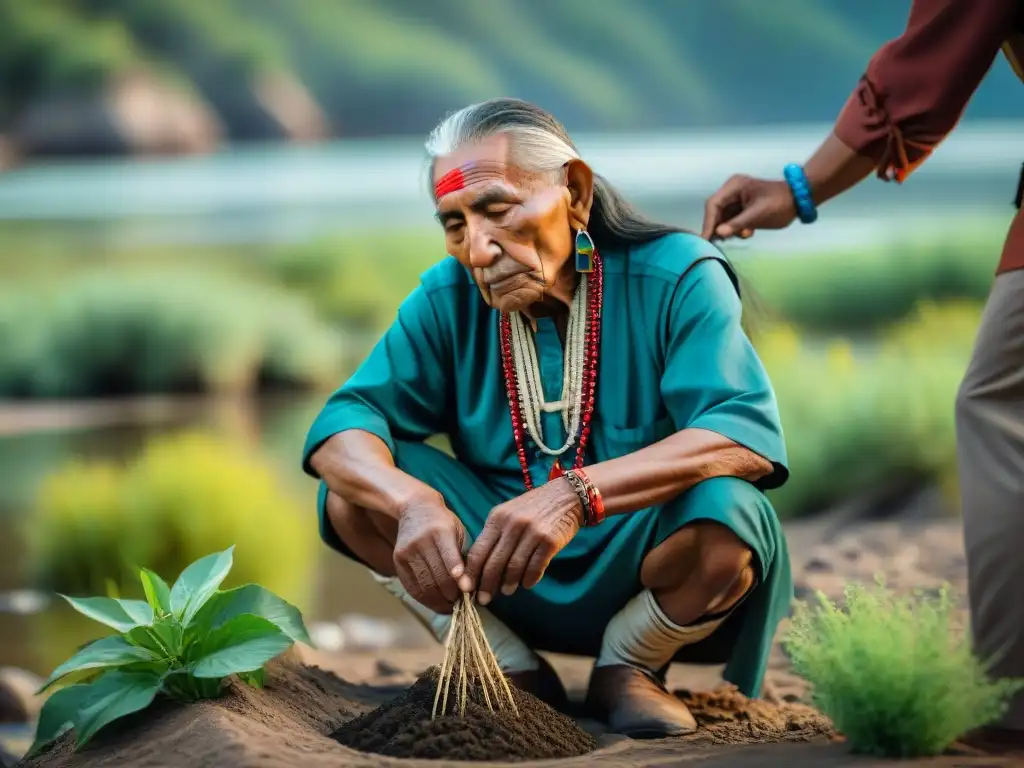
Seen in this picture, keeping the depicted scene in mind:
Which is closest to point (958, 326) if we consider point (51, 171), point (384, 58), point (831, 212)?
point (831, 212)

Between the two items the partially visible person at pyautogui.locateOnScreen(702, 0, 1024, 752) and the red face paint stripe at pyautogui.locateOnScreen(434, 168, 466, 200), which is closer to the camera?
the partially visible person at pyautogui.locateOnScreen(702, 0, 1024, 752)

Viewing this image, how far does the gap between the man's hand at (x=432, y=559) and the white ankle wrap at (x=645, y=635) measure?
0.46 meters

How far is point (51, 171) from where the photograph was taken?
8.84 m

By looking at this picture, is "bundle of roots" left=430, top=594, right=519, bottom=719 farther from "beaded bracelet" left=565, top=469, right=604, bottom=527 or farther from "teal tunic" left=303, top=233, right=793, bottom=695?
"teal tunic" left=303, top=233, right=793, bottom=695

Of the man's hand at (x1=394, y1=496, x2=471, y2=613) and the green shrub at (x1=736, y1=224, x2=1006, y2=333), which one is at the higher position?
the green shrub at (x1=736, y1=224, x2=1006, y2=333)

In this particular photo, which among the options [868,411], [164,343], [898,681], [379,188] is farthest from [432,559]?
[379,188]

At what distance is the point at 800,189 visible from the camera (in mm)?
2895

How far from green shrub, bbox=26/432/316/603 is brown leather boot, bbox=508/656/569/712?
6.69 ft

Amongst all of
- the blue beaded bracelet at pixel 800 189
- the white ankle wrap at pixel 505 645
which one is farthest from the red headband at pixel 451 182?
the white ankle wrap at pixel 505 645

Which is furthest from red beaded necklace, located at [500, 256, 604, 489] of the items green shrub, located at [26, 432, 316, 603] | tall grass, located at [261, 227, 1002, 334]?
tall grass, located at [261, 227, 1002, 334]

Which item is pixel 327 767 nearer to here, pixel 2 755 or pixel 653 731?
pixel 653 731

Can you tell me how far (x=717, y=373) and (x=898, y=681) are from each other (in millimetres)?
680

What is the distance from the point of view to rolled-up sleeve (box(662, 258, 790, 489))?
2566 mm

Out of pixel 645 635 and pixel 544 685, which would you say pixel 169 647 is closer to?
pixel 544 685
